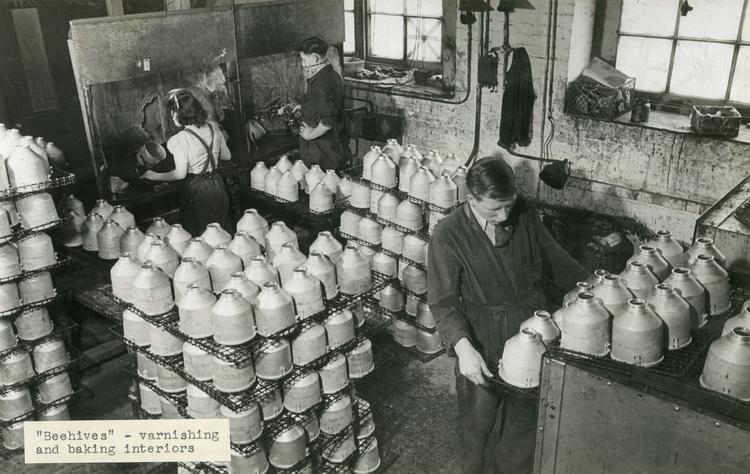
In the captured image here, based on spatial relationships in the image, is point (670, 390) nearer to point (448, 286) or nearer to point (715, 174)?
point (448, 286)

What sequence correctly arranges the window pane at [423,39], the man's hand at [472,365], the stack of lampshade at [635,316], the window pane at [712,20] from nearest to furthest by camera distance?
the stack of lampshade at [635,316] < the man's hand at [472,365] < the window pane at [712,20] < the window pane at [423,39]

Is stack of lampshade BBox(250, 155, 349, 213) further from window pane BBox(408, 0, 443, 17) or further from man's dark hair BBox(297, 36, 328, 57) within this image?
window pane BBox(408, 0, 443, 17)

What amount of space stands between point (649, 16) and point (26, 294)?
5779 mm

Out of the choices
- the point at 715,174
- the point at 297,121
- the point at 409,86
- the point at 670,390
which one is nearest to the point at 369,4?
the point at 409,86

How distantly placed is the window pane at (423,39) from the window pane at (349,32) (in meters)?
0.86

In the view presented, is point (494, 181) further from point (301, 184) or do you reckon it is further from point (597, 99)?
point (597, 99)

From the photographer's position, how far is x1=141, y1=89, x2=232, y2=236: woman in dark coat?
5363mm

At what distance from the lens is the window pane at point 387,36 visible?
28.0ft

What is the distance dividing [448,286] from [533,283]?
473 millimetres

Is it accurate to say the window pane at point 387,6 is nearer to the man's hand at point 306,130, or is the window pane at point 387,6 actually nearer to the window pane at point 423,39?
the window pane at point 423,39

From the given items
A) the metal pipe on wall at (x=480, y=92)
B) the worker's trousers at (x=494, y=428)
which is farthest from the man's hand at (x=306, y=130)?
the worker's trousers at (x=494, y=428)

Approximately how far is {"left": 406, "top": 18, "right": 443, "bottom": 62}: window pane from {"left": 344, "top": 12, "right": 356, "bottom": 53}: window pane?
0.86 m

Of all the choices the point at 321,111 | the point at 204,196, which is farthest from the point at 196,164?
the point at 321,111

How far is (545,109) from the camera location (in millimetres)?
6844
